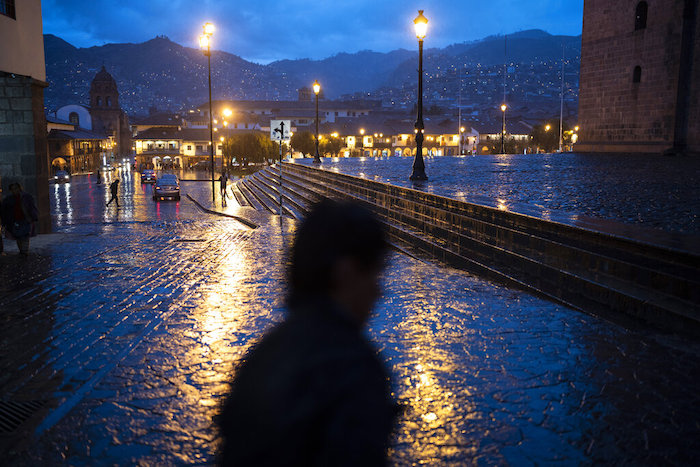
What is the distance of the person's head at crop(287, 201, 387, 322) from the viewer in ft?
14.0

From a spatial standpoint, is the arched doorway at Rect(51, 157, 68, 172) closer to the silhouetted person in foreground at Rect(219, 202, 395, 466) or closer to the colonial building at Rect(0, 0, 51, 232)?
the colonial building at Rect(0, 0, 51, 232)

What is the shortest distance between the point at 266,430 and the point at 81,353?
319cm

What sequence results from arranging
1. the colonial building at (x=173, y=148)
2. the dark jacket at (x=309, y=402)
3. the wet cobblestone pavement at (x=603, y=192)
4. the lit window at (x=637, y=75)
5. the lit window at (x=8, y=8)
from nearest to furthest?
the dark jacket at (x=309, y=402) → the wet cobblestone pavement at (x=603, y=192) → the lit window at (x=8, y=8) → the lit window at (x=637, y=75) → the colonial building at (x=173, y=148)

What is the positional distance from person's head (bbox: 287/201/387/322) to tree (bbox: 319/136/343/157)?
2633 inches

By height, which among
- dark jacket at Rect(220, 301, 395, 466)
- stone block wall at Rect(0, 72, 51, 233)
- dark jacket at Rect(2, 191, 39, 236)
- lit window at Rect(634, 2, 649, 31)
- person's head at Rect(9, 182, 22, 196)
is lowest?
dark jacket at Rect(220, 301, 395, 466)

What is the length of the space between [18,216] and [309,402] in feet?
33.1

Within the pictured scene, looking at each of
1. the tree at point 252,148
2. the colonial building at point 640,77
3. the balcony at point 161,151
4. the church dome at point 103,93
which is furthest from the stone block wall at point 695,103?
the church dome at point 103,93

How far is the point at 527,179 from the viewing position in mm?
16219

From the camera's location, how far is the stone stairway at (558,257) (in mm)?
5566

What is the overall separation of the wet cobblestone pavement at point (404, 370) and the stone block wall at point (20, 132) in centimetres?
591

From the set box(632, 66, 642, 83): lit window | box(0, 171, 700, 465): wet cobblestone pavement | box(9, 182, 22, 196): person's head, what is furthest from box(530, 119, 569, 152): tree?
box(9, 182, 22, 196): person's head

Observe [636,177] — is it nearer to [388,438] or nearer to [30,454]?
[388,438]

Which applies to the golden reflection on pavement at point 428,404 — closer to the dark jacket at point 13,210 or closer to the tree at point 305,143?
the dark jacket at point 13,210

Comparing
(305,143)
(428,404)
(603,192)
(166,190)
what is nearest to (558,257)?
(428,404)
